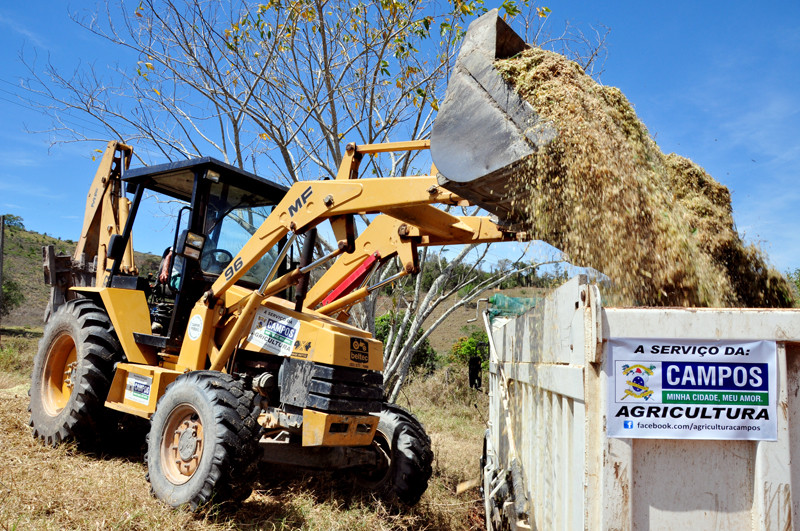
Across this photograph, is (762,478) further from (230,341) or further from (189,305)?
(189,305)

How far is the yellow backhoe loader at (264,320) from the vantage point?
149 inches

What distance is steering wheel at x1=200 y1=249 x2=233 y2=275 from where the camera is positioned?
560cm

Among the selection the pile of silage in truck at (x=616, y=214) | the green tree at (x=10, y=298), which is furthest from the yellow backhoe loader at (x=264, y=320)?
the green tree at (x=10, y=298)

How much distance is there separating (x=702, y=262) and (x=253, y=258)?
329 centimetres

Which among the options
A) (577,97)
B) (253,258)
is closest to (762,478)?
(577,97)

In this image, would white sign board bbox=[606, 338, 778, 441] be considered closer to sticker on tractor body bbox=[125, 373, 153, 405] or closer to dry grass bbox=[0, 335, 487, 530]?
dry grass bbox=[0, 335, 487, 530]

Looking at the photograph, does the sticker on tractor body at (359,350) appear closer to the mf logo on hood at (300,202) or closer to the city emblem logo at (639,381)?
the mf logo on hood at (300,202)

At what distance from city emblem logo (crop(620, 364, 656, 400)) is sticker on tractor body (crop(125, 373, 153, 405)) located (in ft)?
14.1

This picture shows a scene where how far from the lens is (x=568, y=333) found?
8.36ft

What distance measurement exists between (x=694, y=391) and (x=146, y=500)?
3.85 metres

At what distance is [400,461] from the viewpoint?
519 cm

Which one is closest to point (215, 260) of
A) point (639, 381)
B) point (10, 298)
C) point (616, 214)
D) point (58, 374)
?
point (58, 374)

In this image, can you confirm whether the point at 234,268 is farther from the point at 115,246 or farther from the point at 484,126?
the point at 484,126

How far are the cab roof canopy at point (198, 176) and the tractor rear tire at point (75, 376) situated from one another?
1.34 metres
